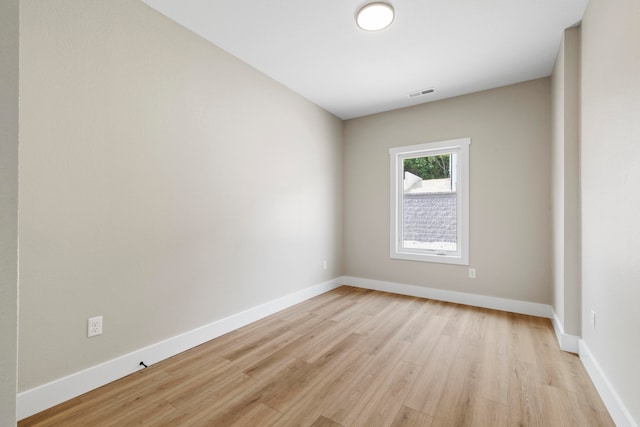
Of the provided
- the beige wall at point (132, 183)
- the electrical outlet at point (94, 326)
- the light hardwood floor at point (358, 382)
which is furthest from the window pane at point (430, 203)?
the electrical outlet at point (94, 326)

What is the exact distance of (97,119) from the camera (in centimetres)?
186

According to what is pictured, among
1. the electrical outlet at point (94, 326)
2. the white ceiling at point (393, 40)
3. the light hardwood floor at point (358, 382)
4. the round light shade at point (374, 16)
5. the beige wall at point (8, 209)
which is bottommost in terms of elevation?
the light hardwood floor at point (358, 382)

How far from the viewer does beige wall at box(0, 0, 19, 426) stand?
568 mm

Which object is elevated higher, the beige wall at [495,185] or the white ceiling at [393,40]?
the white ceiling at [393,40]

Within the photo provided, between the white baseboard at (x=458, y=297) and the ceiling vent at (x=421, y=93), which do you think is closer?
the white baseboard at (x=458, y=297)

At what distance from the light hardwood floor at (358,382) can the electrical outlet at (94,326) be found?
359 millimetres

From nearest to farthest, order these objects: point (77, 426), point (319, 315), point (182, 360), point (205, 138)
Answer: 1. point (77, 426)
2. point (182, 360)
3. point (205, 138)
4. point (319, 315)

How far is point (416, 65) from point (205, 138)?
2.25 meters

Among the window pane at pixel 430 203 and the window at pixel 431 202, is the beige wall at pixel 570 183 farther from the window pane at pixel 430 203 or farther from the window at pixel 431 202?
the window pane at pixel 430 203

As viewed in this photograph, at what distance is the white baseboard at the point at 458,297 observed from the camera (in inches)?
126

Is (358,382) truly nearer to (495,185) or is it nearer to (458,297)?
(458,297)

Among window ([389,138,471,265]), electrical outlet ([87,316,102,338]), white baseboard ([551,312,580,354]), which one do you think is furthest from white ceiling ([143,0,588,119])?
white baseboard ([551,312,580,354])

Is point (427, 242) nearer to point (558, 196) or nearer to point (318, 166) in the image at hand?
point (558, 196)

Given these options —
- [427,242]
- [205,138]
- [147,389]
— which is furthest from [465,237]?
[147,389]
